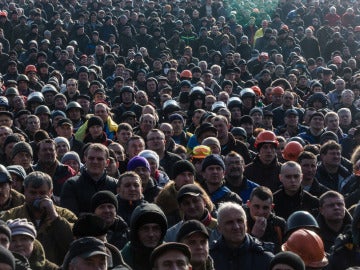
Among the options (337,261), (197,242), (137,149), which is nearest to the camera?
(197,242)

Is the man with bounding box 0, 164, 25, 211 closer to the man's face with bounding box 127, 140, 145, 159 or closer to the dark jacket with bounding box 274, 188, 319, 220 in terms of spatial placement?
the man's face with bounding box 127, 140, 145, 159

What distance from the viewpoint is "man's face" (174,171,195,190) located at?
314 inches

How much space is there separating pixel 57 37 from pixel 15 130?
Result: 9.85m

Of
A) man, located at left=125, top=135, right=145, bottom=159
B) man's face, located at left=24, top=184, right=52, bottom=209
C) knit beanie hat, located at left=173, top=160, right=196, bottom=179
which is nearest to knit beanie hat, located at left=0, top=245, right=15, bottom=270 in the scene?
man's face, located at left=24, top=184, right=52, bottom=209

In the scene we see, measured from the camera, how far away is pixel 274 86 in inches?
634

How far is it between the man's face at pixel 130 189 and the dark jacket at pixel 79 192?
1.61 ft

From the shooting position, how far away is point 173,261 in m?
5.18

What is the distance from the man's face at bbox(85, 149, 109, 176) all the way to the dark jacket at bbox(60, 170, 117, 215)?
8 cm

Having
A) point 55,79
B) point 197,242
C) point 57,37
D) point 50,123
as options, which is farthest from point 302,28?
point 197,242

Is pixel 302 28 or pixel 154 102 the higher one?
pixel 302 28

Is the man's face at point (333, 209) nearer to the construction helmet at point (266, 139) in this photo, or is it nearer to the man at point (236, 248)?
the man at point (236, 248)

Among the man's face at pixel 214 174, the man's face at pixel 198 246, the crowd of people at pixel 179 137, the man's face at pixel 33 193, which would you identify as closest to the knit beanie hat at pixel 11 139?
the crowd of people at pixel 179 137

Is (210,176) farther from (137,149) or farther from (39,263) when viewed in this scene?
(39,263)

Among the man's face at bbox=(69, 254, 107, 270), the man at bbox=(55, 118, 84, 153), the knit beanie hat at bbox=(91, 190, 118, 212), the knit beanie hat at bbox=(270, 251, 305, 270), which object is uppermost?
the knit beanie hat at bbox=(270, 251, 305, 270)
